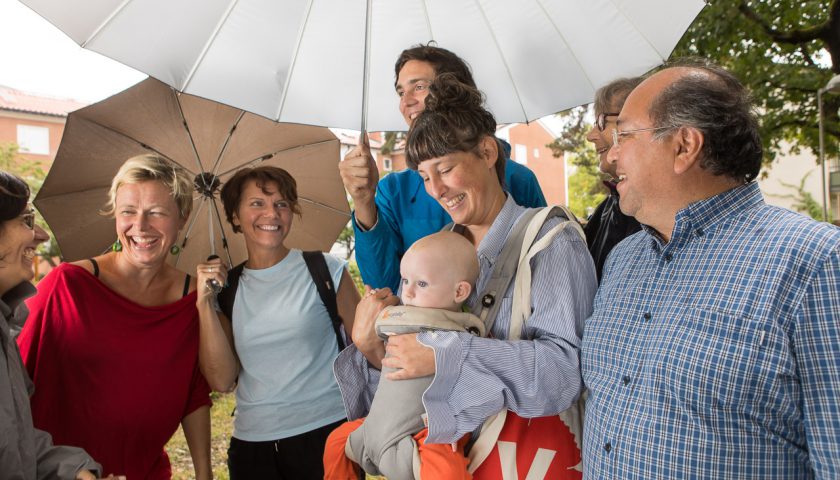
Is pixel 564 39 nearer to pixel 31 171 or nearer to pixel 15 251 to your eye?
pixel 15 251

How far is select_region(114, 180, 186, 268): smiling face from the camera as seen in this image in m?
2.88

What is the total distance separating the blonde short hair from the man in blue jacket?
94 cm

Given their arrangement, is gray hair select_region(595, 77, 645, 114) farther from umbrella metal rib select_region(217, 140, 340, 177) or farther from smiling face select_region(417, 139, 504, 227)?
umbrella metal rib select_region(217, 140, 340, 177)

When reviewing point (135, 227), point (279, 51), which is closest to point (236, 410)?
point (135, 227)

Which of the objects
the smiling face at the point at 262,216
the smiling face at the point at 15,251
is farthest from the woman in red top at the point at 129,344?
the smiling face at the point at 15,251

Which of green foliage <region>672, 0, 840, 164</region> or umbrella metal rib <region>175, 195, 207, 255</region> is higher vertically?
green foliage <region>672, 0, 840, 164</region>

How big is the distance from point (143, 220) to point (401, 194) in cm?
131

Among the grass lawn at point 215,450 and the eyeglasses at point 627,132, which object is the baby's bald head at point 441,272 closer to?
the eyeglasses at point 627,132

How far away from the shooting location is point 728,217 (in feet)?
5.54

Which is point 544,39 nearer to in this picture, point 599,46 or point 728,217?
point 599,46

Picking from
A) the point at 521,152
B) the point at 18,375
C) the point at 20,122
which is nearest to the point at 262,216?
the point at 18,375

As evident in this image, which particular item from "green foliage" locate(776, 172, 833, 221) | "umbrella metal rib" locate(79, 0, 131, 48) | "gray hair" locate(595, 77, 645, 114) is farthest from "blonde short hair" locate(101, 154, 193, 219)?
"green foliage" locate(776, 172, 833, 221)

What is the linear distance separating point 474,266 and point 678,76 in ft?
2.94

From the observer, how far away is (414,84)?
9.23ft
